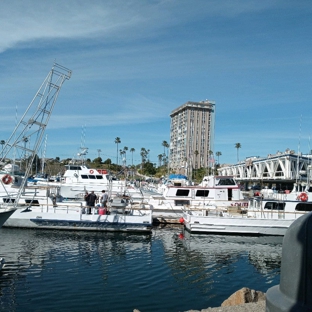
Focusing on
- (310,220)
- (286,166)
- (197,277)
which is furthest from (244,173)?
(310,220)

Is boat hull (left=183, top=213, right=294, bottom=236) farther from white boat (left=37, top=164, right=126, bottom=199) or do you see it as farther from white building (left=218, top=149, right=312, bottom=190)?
white building (left=218, top=149, right=312, bottom=190)

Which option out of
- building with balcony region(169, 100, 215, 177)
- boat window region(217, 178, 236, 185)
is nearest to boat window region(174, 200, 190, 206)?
boat window region(217, 178, 236, 185)

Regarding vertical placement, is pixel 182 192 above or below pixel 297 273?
above

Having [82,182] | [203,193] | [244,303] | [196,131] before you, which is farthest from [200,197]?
[196,131]

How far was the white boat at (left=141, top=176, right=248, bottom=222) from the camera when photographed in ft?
114

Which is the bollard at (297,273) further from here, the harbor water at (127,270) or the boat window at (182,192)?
the boat window at (182,192)

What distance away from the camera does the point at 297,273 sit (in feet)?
8.25

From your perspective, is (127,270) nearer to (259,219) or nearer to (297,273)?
(259,219)

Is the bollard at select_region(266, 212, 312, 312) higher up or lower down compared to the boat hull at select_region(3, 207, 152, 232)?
higher up

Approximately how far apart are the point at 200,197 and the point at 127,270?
19.3 meters

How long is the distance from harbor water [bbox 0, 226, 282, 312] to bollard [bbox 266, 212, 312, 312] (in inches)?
408

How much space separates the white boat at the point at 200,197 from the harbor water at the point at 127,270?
7519 mm

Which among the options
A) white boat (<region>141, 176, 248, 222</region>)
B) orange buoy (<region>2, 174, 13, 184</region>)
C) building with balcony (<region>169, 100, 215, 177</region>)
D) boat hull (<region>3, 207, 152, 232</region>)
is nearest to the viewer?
boat hull (<region>3, 207, 152, 232</region>)

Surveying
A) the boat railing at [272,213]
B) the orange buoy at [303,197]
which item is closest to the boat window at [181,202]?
the boat railing at [272,213]
